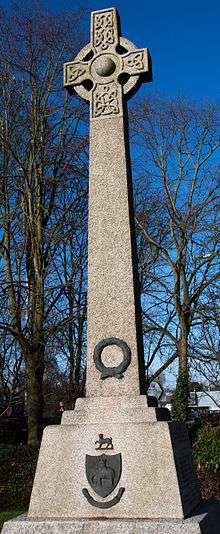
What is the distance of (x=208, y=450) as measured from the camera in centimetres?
1171

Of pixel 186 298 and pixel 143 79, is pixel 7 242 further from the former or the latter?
pixel 143 79

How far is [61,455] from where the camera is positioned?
15.2 ft

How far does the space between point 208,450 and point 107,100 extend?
27.8 ft

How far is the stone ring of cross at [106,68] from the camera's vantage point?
5.77 meters

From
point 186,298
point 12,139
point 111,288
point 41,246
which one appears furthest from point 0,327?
point 111,288

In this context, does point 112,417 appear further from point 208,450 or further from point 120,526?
point 208,450

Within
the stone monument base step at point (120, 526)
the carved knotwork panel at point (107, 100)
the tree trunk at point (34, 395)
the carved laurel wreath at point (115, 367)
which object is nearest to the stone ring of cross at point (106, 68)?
the carved knotwork panel at point (107, 100)

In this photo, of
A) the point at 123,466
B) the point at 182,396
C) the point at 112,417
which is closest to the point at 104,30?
the point at 112,417

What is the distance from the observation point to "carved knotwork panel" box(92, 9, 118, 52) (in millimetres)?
5957

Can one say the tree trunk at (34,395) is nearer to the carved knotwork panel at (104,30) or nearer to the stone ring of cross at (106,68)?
the stone ring of cross at (106,68)

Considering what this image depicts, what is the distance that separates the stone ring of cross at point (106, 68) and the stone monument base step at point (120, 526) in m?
3.88

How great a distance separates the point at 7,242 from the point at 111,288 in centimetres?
948

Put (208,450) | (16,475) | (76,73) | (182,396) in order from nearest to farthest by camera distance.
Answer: (76,73) < (16,475) < (208,450) < (182,396)

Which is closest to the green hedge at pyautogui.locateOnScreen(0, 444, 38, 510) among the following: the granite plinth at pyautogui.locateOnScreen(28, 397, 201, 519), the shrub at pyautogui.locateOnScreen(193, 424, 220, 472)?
the shrub at pyautogui.locateOnScreen(193, 424, 220, 472)
